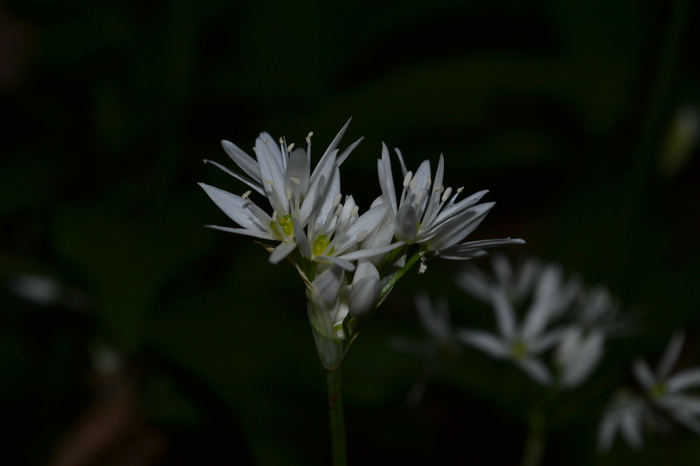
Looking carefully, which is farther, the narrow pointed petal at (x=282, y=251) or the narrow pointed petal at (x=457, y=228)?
the narrow pointed petal at (x=457, y=228)

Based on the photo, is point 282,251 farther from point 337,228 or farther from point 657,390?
point 657,390

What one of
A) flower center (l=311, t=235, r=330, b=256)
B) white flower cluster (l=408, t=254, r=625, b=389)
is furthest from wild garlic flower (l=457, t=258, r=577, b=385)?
flower center (l=311, t=235, r=330, b=256)

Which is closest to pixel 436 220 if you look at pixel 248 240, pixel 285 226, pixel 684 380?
pixel 285 226

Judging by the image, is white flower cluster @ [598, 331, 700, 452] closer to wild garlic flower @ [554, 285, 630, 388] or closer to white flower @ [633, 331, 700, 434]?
white flower @ [633, 331, 700, 434]

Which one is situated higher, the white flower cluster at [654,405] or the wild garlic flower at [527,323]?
the wild garlic flower at [527,323]

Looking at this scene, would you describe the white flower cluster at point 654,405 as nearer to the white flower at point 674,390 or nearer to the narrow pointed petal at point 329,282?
the white flower at point 674,390

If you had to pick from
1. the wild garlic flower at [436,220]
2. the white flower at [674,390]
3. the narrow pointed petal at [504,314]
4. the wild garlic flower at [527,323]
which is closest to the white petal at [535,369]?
the wild garlic flower at [527,323]
